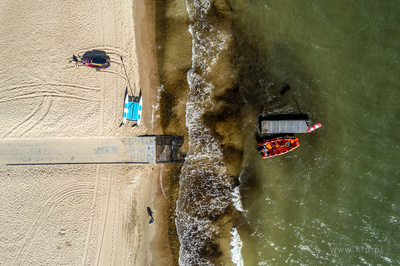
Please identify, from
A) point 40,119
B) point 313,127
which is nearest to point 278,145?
point 313,127

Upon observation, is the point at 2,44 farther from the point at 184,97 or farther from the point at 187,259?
the point at 187,259

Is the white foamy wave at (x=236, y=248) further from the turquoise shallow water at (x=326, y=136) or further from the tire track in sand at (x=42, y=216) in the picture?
the tire track in sand at (x=42, y=216)

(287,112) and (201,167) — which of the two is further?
(201,167)

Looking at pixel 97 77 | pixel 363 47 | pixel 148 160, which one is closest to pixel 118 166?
pixel 148 160

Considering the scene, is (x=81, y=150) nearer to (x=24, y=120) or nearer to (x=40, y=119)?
(x=40, y=119)

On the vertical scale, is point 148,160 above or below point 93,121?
below

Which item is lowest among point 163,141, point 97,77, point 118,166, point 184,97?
point 118,166

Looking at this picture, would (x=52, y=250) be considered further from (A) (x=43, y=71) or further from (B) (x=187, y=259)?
(A) (x=43, y=71)
